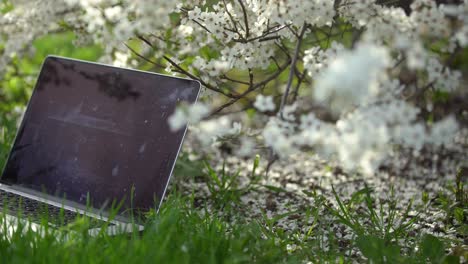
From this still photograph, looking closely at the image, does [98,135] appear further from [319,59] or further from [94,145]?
[319,59]

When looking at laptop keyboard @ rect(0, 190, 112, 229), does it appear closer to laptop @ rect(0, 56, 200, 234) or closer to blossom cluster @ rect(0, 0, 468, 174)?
laptop @ rect(0, 56, 200, 234)

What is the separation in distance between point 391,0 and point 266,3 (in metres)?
0.47

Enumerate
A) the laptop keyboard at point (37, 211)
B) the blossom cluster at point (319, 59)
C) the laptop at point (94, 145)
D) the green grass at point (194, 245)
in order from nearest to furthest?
the blossom cluster at point (319, 59) < the green grass at point (194, 245) < the laptop keyboard at point (37, 211) < the laptop at point (94, 145)

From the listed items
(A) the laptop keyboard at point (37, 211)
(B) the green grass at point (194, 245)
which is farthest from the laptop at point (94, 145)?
(B) the green grass at point (194, 245)

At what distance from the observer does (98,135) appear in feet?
6.66

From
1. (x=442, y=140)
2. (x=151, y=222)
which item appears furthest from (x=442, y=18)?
(x=151, y=222)

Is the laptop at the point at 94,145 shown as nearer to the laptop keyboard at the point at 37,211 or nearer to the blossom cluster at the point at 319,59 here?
the laptop keyboard at the point at 37,211

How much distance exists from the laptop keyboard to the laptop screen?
0.27 feet

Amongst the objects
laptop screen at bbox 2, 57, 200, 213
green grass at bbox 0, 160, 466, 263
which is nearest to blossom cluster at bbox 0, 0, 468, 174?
laptop screen at bbox 2, 57, 200, 213

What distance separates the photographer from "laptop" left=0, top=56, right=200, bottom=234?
1887mm

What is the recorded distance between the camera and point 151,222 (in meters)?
1.85

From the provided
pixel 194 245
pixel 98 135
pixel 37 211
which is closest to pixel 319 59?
pixel 194 245

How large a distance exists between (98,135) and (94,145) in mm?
36

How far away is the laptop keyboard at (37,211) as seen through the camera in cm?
177
